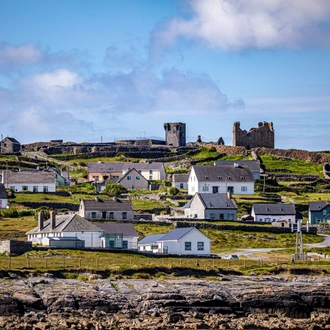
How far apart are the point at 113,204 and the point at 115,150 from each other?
57.2 meters

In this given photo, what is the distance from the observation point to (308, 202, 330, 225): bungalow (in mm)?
84875

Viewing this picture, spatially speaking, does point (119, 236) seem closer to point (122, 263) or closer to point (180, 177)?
point (122, 263)

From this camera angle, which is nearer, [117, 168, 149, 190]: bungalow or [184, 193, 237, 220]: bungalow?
[184, 193, 237, 220]: bungalow

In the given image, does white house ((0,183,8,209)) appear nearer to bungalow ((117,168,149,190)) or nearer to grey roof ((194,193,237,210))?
grey roof ((194,193,237,210))

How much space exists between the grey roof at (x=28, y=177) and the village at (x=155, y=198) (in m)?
0.10

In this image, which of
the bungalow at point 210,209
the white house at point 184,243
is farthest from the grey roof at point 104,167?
the white house at point 184,243

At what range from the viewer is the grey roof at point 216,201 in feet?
272

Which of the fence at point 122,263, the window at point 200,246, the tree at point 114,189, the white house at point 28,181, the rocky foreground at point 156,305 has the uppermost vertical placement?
the white house at point 28,181

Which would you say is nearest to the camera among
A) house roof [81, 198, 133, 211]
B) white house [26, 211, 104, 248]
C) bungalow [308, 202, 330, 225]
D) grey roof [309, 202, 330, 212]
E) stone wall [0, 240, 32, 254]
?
stone wall [0, 240, 32, 254]

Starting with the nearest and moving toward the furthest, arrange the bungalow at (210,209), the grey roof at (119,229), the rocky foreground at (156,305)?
the rocky foreground at (156,305) → the grey roof at (119,229) → the bungalow at (210,209)

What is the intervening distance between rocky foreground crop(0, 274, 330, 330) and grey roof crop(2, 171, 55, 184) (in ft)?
158

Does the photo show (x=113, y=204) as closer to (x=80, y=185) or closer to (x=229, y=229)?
(x=229, y=229)

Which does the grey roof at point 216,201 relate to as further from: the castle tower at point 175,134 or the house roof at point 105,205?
the castle tower at point 175,134

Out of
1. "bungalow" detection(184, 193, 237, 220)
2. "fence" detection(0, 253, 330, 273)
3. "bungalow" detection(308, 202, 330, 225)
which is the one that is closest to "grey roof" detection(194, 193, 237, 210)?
"bungalow" detection(184, 193, 237, 220)
